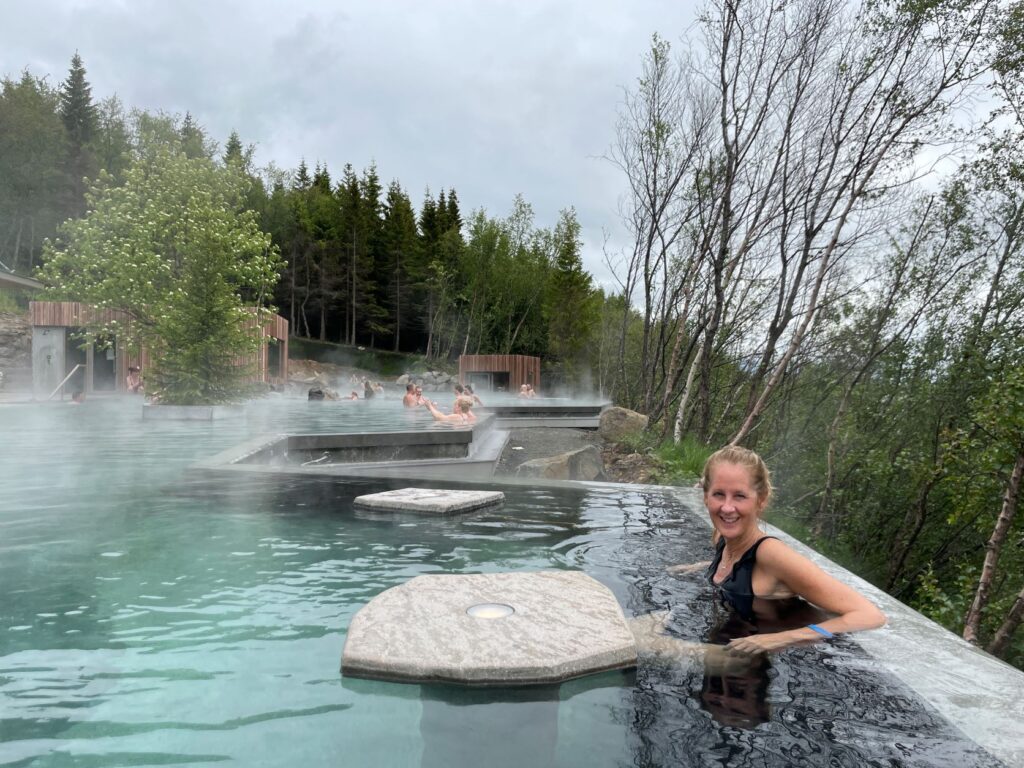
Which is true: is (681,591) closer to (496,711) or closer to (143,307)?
(496,711)

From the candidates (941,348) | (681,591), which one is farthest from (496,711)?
(941,348)

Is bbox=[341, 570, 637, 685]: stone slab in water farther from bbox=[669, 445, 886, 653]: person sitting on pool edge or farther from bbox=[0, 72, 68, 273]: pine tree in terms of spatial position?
bbox=[0, 72, 68, 273]: pine tree

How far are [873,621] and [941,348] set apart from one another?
1500 centimetres

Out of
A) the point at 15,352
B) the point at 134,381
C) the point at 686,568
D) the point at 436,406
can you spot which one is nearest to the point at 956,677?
the point at 686,568

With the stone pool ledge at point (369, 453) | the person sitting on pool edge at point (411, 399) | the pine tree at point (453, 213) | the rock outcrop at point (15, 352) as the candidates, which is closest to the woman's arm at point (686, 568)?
the stone pool ledge at point (369, 453)

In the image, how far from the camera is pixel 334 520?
4.62 meters

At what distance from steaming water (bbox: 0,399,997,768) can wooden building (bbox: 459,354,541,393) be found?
31.0 metres

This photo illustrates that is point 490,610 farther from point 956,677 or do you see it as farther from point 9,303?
point 9,303

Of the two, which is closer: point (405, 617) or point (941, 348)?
point (405, 617)

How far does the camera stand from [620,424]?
1451 centimetres

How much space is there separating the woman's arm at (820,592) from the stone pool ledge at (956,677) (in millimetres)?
62

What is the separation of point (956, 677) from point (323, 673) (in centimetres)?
213

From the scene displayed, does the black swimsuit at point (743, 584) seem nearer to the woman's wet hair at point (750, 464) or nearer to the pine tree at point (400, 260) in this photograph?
the woman's wet hair at point (750, 464)

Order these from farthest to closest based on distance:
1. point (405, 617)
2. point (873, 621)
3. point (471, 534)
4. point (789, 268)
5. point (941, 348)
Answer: point (941, 348)
point (789, 268)
point (471, 534)
point (873, 621)
point (405, 617)
